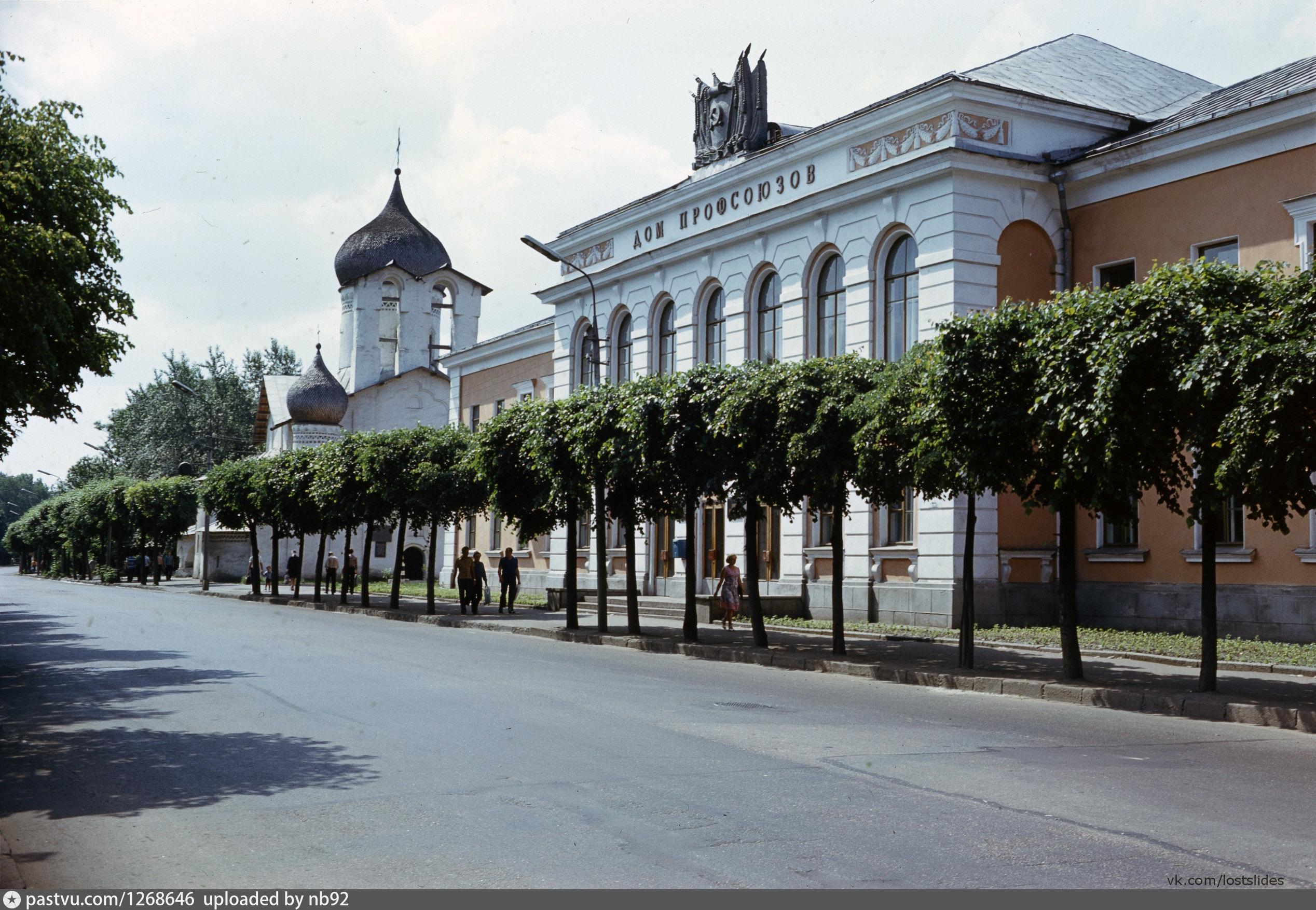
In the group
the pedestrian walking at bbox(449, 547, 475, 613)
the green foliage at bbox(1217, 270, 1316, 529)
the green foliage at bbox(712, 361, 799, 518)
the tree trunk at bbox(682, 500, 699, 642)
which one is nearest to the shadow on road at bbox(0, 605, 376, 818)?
the green foliage at bbox(712, 361, 799, 518)

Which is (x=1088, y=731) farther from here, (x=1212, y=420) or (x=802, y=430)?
(x=802, y=430)

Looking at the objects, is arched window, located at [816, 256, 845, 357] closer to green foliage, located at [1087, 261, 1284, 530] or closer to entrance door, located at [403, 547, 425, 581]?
green foliage, located at [1087, 261, 1284, 530]

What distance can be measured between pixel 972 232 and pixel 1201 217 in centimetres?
423

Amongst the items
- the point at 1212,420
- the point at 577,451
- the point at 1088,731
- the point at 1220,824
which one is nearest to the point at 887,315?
the point at 577,451

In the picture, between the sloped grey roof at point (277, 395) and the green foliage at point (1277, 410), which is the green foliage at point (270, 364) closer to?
the sloped grey roof at point (277, 395)

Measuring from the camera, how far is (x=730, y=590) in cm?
2472

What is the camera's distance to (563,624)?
27562mm

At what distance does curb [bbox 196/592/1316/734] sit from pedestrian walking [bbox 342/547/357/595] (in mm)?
16758

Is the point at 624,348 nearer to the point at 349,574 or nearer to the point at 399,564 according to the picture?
the point at 399,564

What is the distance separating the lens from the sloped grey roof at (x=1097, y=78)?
2705 centimetres

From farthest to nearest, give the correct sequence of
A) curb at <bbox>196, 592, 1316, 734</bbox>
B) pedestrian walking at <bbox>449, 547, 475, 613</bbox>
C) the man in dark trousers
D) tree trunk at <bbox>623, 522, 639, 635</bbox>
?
the man in dark trousers < pedestrian walking at <bbox>449, 547, 475, 613</bbox> < tree trunk at <bbox>623, 522, 639, 635</bbox> < curb at <bbox>196, 592, 1316, 734</bbox>

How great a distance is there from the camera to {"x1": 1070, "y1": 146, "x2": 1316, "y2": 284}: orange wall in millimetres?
20797

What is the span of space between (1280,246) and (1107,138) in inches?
245

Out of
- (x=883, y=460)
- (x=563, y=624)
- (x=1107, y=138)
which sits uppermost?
(x=1107, y=138)
